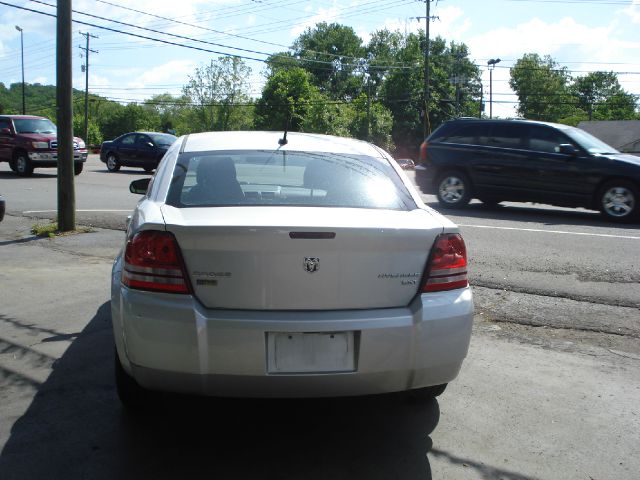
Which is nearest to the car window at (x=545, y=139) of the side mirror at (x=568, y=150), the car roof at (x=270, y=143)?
the side mirror at (x=568, y=150)

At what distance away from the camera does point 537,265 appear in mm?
7711

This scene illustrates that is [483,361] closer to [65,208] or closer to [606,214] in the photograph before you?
[65,208]

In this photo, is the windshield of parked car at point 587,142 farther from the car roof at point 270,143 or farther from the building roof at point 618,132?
the building roof at point 618,132

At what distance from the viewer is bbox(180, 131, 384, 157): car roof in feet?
13.4

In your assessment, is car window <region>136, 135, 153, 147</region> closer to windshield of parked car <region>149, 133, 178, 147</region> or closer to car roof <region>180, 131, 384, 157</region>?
windshield of parked car <region>149, 133, 178, 147</region>

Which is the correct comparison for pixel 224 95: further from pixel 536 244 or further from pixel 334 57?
pixel 536 244

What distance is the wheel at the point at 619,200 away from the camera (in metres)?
11.5

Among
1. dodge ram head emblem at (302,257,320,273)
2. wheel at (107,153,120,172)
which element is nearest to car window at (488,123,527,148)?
dodge ram head emblem at (302,257,320,273)

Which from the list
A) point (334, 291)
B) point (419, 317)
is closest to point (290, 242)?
point (334, 291)

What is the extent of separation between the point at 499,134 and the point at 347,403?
392 inches

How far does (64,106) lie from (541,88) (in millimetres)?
91364

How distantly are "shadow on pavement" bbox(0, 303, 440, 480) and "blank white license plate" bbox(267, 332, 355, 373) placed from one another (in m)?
0.51

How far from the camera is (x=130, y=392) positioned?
138 inches

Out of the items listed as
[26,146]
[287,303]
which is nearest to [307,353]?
[287,303]
